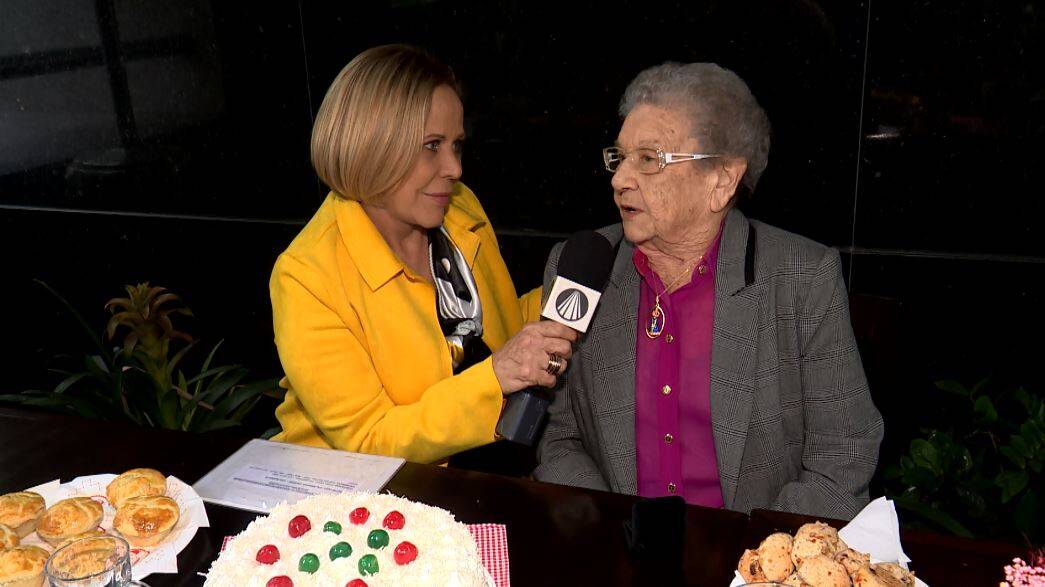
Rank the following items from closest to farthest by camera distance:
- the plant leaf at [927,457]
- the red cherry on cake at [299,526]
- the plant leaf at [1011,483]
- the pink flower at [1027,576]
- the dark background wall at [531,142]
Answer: the pink flower at [1027,576]
the red cherry on cake at [299,526]
the plant leaf at [1011,483]
the plant leaf at [927,457]
the dark background wall at [531,142]

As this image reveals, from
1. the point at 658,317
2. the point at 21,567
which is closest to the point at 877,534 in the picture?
the point at 658,317

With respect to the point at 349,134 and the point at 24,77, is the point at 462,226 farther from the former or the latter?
the point at 24,77

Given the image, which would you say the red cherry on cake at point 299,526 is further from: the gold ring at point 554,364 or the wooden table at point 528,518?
the gold ring at point 554,364

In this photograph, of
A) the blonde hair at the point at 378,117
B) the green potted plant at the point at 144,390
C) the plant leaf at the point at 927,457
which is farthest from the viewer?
the green potted plant at the point at 144,390

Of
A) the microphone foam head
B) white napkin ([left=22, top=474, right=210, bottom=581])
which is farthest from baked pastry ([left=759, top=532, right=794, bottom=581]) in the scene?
white napkin ([left=22, top=474, right=210, bottom=581])

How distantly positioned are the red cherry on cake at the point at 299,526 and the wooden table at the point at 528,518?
295 mm

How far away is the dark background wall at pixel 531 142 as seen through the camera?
9.45ft

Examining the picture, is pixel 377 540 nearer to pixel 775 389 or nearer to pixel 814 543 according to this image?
pixel 814 543

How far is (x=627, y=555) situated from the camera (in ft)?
4.90

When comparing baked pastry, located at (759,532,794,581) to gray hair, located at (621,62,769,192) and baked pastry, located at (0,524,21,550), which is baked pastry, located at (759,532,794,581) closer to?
gray hair, located at (621,62,769,192)

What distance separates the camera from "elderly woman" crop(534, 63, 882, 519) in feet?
6.64

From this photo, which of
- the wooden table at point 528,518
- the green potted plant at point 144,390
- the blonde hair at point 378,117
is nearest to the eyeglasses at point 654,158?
the blonde hair at point 378,117

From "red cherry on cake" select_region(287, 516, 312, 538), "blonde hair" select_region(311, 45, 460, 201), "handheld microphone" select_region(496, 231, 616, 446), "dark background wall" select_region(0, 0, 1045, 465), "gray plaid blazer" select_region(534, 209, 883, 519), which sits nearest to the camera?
"red cherry on cake" select_region(287, 516, 312, 538)

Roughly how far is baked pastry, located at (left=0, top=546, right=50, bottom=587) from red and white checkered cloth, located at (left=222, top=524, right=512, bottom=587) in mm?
300
